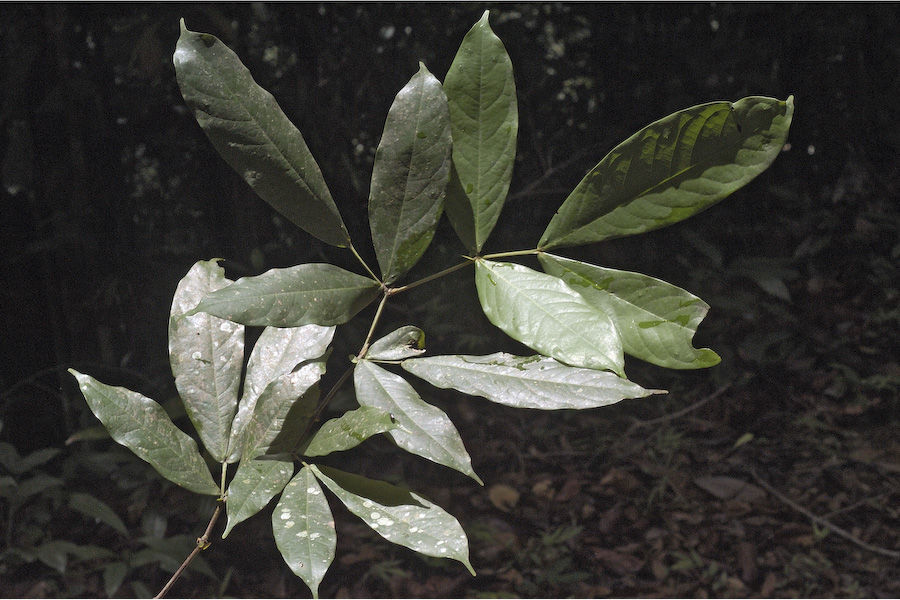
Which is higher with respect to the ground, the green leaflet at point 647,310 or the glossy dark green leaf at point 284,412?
the green leaflet at point 647,310

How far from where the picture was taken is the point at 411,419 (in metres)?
0.34

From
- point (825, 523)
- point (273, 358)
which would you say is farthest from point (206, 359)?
point (825, 523)

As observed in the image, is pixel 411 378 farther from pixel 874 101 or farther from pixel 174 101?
pixel 874 101

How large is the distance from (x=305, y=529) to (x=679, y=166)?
0.81 ft

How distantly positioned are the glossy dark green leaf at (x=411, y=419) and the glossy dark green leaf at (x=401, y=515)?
32 millimetres

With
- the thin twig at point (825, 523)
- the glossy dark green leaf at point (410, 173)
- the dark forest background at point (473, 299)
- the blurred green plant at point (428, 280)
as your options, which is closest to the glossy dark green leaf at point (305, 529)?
the blurred green plant at point (428, 280)

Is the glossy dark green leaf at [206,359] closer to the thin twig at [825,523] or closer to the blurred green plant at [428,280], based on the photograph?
the blurred green plant at [428,280]

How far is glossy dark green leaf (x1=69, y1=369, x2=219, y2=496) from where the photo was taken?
1.22 ft

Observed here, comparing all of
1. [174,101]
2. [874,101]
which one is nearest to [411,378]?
[174,101]

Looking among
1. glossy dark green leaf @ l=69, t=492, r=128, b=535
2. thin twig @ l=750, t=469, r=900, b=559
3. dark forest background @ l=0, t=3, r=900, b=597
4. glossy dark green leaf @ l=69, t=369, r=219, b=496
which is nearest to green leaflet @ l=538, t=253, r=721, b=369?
glossy dark green leaf @ l=69, t=369, r=219, b=496

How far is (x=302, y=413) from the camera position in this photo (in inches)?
14.2

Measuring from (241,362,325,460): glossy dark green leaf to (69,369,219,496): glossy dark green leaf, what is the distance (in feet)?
0.13

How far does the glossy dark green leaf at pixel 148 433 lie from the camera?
371mm

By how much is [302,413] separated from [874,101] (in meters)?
2.41
